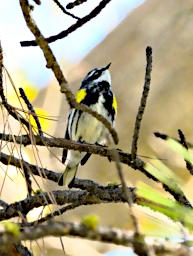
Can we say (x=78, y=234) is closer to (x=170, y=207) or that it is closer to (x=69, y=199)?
(x=170, y=207)

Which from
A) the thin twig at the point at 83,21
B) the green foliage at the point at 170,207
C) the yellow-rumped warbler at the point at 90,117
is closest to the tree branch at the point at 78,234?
the green foliage at the point at 170,207

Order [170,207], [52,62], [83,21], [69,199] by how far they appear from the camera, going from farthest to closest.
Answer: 1. [69,199]
2. [83,21]
3. [52,62]
4. [170,207]

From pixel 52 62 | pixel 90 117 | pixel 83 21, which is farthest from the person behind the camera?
pixel 90 117

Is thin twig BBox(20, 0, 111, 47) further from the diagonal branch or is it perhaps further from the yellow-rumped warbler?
the yellow-rumped warbler

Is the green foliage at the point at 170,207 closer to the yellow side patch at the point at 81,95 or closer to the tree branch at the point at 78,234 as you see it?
the tree branch at the point at 78,234

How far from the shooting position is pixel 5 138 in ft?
3.04

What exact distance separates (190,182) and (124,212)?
0.31 meters

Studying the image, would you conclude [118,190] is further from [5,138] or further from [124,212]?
[124,212]

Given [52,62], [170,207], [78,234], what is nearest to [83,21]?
[52,62]

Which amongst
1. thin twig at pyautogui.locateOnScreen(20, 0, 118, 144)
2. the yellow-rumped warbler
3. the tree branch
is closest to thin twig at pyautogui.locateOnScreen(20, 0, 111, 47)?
thin twig at pyautogui.locateOnScreen(20, 0, 118, 144)

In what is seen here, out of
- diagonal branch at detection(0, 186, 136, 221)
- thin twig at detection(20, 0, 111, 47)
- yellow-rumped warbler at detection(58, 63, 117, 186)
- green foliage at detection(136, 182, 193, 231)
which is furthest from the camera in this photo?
yellow-rumped warbler at detection(58, 63, 117, 186)

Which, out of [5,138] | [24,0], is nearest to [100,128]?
[5,138]

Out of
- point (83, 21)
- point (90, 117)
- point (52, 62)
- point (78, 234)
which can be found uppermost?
point (90, 117)

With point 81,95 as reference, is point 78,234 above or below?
below
